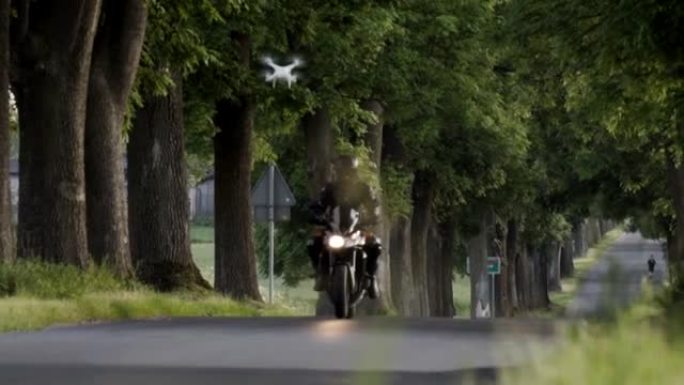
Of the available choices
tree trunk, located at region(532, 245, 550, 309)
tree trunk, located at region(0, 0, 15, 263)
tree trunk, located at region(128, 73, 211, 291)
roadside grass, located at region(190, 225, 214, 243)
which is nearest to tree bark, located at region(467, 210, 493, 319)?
tree trunk, located at region(532, 245, 550, 309)

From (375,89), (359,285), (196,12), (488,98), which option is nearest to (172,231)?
(196,12)

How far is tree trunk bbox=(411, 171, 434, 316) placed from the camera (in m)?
55.2

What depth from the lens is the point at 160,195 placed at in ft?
96.7

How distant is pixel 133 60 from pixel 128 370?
13547mm

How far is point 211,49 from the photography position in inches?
1252

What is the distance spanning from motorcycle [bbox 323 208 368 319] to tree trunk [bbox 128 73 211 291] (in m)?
7.87

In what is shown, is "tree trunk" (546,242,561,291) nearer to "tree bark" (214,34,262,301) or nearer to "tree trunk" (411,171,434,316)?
"tree trunk" (411,171,434,316)

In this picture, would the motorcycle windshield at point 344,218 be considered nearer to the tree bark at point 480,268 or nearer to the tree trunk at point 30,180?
the tree trunk at point 30,180

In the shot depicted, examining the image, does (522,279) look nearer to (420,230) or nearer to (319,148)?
(420,230)

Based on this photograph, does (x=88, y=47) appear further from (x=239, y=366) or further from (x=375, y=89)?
(x=375, y=89)

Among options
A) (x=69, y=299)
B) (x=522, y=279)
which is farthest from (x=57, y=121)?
(x=522, y=279)

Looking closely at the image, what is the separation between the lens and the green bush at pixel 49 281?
2136cm

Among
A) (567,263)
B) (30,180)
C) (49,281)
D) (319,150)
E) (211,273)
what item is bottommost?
(49,281)

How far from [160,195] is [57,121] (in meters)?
5.39
